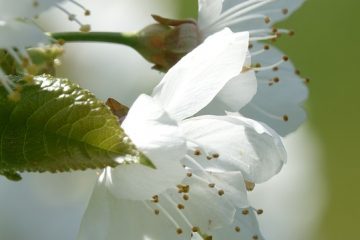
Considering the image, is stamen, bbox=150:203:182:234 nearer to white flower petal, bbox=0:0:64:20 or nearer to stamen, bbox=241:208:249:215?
stamen, bbox=241:208:249:215

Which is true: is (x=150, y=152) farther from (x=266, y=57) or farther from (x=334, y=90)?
(x=334, y=90)

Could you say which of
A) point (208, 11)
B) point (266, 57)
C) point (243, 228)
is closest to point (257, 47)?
point (266, 57)

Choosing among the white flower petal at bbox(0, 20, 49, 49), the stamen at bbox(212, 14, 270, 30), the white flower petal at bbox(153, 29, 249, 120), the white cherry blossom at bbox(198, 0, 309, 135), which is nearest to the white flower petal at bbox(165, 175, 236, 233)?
the white flower petal at bbox(153, 29, 249, 120)

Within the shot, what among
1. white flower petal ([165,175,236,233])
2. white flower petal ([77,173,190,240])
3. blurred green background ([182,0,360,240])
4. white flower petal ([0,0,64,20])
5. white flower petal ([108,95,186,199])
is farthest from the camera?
blurred green background ([182,0,360,240])

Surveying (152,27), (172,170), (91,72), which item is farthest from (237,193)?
(91,72)

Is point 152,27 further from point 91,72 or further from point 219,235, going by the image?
point 91,72

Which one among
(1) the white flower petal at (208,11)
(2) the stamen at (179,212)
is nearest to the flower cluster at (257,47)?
(1) the white flower petal at (208,11)
